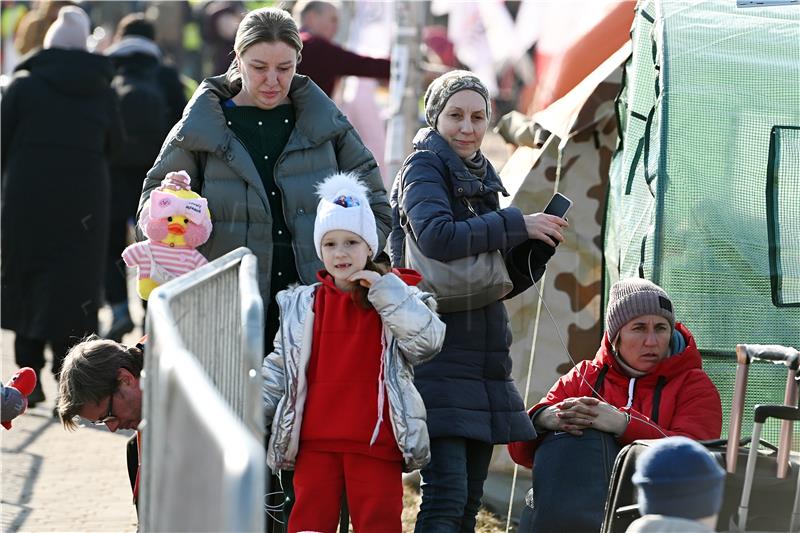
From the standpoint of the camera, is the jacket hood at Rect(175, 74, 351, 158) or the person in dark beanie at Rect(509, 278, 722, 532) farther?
the jacket hood at Rect(175, 74, 351, 158)

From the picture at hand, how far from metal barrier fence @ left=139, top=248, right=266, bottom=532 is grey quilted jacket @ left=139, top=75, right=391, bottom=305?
40.6 inches

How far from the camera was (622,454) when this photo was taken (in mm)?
4434

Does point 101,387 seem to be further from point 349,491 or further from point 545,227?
point 545,227

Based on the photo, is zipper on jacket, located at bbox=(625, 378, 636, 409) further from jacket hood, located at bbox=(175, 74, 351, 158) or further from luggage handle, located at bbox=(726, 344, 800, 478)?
jacket hood, located at bbox=(175, 74, 351, 158)

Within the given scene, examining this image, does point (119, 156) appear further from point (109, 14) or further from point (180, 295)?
point (109, 14)

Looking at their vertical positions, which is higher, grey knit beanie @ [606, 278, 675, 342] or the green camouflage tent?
the green camouflage tent

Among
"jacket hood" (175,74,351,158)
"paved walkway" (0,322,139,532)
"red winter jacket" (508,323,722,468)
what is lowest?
"paved walkway" (0,322,139,532)

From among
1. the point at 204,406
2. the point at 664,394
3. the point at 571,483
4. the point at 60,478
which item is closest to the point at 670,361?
the point at 664,394

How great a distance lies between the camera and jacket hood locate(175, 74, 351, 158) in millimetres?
5148

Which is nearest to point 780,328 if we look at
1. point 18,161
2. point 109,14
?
point 18,161

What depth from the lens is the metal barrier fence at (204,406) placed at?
2172 mm

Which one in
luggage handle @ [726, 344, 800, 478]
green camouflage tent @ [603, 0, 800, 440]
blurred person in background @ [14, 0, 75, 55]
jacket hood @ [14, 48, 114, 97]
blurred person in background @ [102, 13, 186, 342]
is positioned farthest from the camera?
blurred person in background @ [102, 13, 186, 342]

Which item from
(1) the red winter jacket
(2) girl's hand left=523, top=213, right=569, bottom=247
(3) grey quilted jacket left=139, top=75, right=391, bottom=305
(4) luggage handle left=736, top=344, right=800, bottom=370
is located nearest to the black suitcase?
(4) luggage handle left=736, top=344, right=800, bottom=370

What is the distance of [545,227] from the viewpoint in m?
4.97
